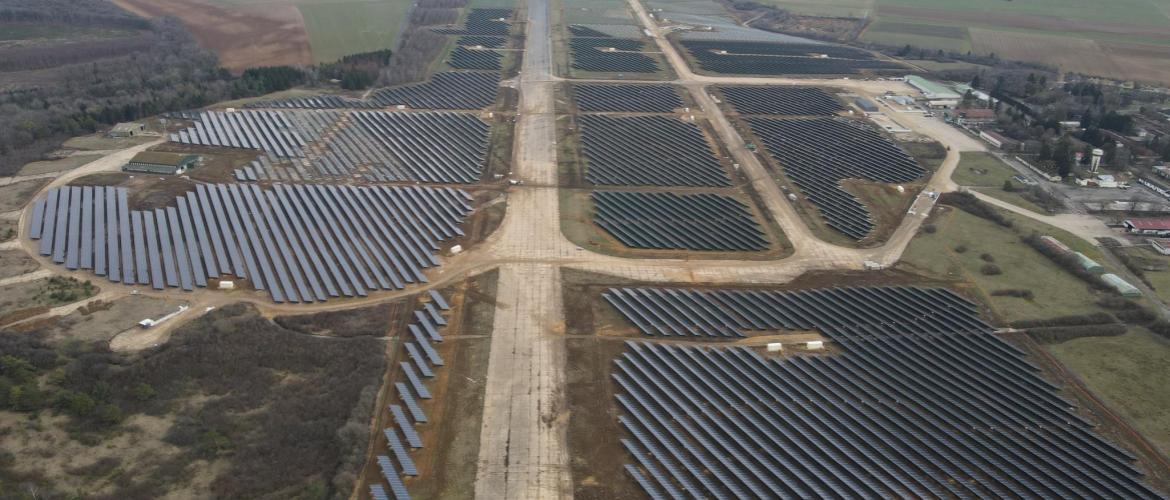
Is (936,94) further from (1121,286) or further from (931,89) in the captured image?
(1121,286)

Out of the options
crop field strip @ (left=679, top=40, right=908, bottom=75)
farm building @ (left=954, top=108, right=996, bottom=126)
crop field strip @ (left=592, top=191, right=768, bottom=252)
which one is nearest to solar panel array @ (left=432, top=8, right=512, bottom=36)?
crop field strip @ (left=679, top=40, right=908, bottom=75)

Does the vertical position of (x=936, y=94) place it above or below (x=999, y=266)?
above

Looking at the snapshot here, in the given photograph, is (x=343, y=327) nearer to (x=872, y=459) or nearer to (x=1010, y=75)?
(x=872, y=459)

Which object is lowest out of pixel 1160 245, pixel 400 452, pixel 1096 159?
pixel 1160 245

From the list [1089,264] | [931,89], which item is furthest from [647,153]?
[931,89]

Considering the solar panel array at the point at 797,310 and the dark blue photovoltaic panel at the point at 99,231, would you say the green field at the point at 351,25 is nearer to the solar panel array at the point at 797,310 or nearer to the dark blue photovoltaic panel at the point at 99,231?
the dark blue photovoltaic panel at the point at 99,231

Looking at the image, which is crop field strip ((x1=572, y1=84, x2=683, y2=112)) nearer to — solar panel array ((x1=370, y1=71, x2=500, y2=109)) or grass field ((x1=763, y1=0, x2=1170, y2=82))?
solar panel array ((x1=370, y1=71, x2=500, y2=109))
